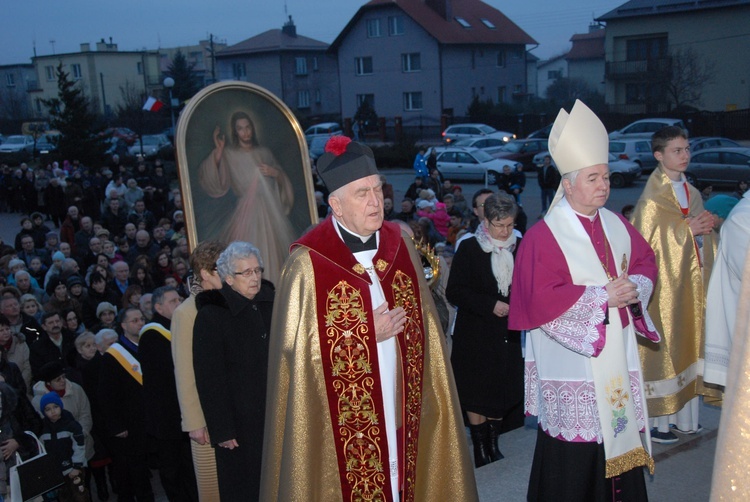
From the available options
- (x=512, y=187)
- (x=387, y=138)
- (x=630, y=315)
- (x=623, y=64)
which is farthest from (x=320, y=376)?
(x=623, y=64)

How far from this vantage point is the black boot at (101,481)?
6.81m

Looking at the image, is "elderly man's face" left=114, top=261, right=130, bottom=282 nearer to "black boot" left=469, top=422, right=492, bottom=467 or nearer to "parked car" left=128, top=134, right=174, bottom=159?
"black boot" left=469, top=422, right=492, bottom=467

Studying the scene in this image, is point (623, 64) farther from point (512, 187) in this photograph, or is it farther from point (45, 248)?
point (45, 248)

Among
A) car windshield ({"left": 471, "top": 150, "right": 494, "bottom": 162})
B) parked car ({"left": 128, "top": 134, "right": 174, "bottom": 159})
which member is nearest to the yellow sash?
car windshield ({"left": 471, "top": 150, "right": 494, "bottom": 162})

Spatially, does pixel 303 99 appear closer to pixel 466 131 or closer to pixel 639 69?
pixel 466 131

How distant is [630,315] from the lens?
426cm

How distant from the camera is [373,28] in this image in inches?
2069

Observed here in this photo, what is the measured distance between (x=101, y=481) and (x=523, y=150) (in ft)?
88.1

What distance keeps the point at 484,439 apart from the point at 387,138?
40.3 metres

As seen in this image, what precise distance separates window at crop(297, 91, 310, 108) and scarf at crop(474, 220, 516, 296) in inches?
2313

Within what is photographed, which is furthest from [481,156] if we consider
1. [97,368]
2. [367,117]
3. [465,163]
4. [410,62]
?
[97,368]

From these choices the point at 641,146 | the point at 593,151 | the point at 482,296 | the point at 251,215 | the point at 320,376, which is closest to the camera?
the point at 320,376

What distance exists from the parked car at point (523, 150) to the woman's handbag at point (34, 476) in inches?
1057

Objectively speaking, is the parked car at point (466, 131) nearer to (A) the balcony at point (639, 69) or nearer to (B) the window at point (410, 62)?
(A) the balcony at point (639, 69)
